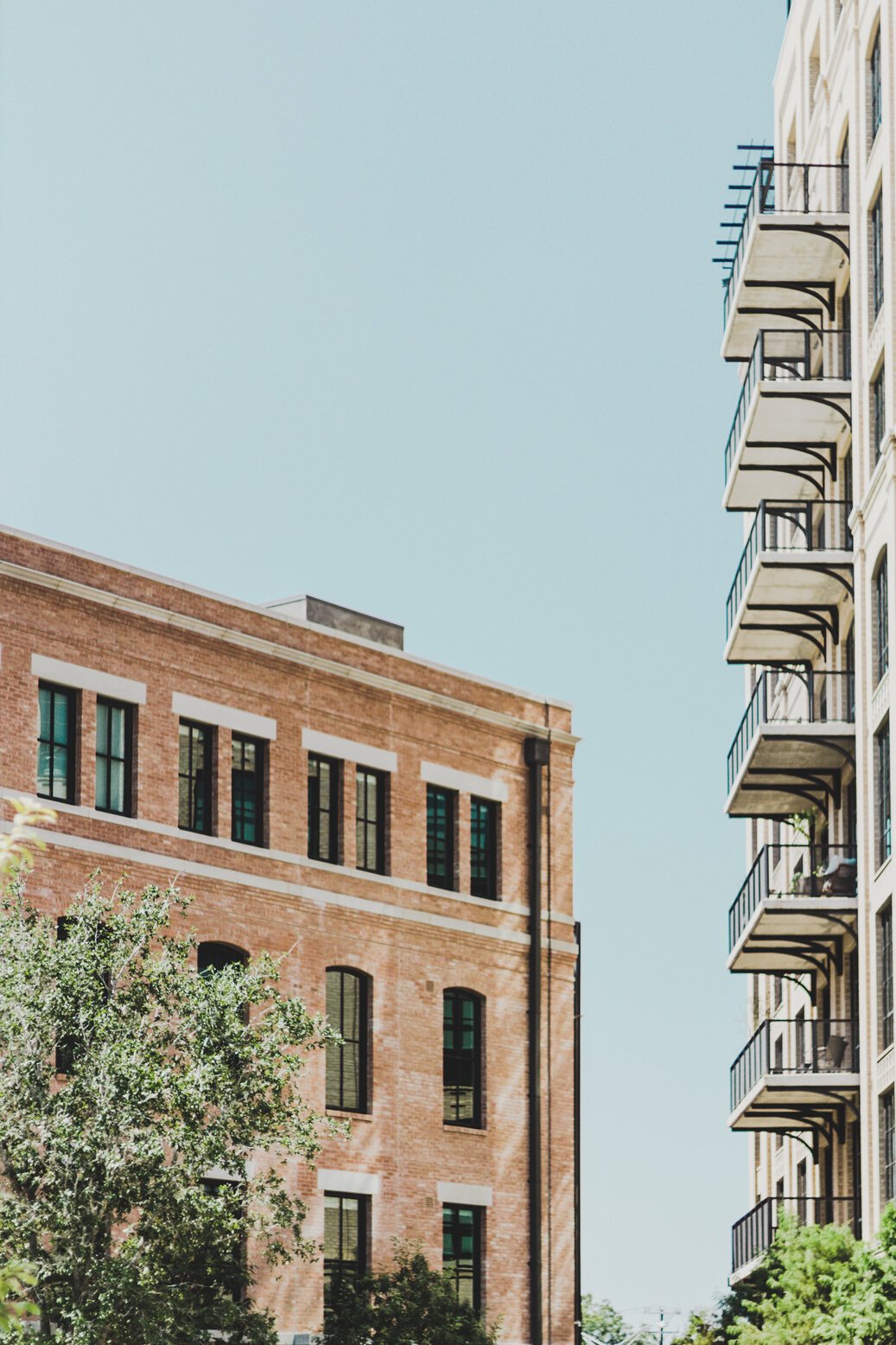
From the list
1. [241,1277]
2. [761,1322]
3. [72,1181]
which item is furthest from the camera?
[761,1322]

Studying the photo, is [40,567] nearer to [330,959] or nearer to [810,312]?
[330,959]

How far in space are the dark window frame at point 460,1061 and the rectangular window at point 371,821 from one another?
8.97 feet

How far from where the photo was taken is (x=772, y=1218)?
4894 cm

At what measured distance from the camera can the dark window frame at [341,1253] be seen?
40.2 metres

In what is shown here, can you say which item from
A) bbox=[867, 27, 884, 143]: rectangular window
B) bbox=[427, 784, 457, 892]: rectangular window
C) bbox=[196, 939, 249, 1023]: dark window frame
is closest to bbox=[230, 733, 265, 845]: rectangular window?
Result: bbox=[196, 939, 249, 1023]: dark window frame

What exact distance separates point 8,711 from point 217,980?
25.4 ft

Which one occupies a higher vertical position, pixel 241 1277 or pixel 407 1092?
pixel 407 1092

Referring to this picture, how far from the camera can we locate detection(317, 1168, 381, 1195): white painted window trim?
40375 mm

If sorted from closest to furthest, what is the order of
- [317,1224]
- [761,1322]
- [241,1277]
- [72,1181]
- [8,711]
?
1. [72,1181]
2. [241,1277]
3. [8,711]
4. [317,1224]
5. [761,1322]

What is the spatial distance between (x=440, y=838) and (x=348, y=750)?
288cm

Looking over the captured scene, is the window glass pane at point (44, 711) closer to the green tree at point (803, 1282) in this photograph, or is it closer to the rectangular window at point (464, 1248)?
the rectangular window at point (464, 1248)

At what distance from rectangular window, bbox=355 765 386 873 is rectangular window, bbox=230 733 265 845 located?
236 centimetres

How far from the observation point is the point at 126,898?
32344 millimetres

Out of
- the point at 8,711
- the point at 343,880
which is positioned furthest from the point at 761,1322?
the point at 8,711
